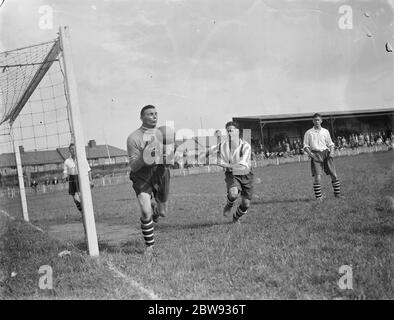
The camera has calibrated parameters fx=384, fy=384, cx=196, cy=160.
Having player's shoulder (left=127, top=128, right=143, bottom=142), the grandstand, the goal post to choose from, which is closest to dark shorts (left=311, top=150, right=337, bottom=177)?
player's shoulder (left=127, top=128, right=143, bottom=142)

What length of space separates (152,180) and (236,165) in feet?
5.82

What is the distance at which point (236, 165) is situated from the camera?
671cm

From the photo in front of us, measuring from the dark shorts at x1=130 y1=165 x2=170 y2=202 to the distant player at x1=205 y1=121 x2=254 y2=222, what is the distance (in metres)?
1.45

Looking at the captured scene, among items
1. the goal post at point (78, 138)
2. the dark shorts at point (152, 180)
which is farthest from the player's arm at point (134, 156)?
the goal post at point (78, 138)

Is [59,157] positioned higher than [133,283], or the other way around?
[59,157]

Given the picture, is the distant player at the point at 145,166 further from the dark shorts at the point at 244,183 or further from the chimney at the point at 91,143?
the chimney at the point at 91,143

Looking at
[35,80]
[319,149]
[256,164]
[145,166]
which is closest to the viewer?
[145,166]

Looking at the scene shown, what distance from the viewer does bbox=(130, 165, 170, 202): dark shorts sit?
17.5 feet

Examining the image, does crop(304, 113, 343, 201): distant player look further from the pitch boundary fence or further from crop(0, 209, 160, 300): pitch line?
the pitch boundary fence

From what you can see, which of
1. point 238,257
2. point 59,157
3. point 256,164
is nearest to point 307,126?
point 256,164

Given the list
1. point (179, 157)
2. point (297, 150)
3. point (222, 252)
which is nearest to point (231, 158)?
point (179, 157)

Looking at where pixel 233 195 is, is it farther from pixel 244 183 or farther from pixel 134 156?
pixel 134 156

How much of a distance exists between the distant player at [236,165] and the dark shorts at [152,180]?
4.75ft
